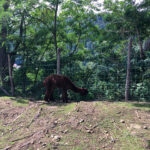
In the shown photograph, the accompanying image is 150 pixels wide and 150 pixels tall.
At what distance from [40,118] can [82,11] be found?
6.25 meters

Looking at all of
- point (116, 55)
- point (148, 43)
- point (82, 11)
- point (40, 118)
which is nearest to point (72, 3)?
point (82, 11)

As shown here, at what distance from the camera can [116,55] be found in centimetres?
882

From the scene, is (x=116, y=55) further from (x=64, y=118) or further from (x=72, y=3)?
(x=64, y=118)

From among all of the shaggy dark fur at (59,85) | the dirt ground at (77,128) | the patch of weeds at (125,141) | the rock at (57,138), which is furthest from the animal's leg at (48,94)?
the patch of weeds at (125,141)

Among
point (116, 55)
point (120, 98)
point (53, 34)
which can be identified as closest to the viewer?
point (120, 98)

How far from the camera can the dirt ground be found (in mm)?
3676

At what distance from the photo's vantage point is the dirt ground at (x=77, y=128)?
3676 millimetres

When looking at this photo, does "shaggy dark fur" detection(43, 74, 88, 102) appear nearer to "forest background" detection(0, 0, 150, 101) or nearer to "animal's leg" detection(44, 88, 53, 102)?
"animal's leg" detection(44, 88, 53, 102)

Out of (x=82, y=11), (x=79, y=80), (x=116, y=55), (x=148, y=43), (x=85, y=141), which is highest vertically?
(x=82, y=11)

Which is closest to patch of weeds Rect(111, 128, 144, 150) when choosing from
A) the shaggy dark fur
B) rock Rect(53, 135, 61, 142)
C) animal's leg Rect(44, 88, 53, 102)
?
rock Rect(53, 135, 61, 142)

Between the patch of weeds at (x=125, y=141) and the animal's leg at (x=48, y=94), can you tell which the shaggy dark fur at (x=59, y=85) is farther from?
the patch of weeds at (x=125, y=141)

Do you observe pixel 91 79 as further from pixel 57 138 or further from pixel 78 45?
pixel 57 138

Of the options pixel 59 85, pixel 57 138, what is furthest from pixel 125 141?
pixel 59 85

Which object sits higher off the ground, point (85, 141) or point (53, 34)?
point (53, 34)
